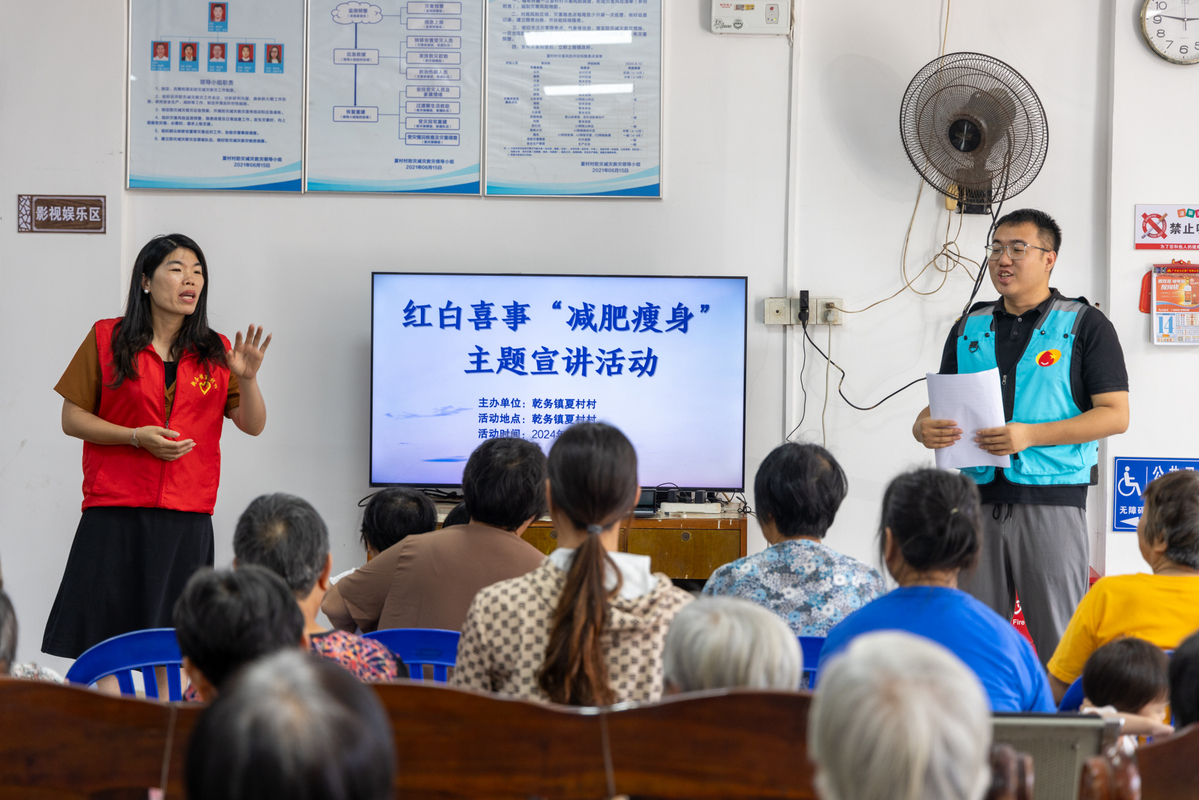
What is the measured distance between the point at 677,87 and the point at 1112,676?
2725mm

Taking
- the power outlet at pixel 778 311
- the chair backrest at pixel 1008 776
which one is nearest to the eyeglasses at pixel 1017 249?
the power outlet at pixel 778 311

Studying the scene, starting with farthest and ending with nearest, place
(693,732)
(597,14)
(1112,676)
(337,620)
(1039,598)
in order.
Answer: (597,14)
(1039,598)
(337,620)
(1112,676)
(693,732)

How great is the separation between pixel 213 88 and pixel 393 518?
7.11 ft

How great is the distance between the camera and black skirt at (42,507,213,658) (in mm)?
2598

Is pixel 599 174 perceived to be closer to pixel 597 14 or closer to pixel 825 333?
pixel 597 14

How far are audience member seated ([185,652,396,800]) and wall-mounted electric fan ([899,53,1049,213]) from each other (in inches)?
127

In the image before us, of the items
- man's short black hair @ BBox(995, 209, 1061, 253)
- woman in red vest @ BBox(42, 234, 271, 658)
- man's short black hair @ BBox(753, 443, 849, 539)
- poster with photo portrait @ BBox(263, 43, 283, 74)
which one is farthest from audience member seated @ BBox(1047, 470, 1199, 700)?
poster with photo portrait @ BBox(263, 43, 283, 74)

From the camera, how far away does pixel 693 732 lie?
0.94m

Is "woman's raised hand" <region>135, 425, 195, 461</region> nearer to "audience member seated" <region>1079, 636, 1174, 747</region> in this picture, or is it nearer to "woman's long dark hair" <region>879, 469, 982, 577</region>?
"woman's long dark hair" <region>879, 469, 982, 577</region>

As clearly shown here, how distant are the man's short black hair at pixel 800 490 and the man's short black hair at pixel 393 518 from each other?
910 millimetres

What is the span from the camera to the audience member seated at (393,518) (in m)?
2.36

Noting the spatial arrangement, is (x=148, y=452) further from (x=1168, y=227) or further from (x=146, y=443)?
(x=1168, y=227)

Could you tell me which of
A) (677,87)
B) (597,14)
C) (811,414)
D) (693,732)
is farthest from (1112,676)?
(597,14)

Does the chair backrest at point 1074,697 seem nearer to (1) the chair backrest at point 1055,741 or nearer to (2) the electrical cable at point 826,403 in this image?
(1) the chair backrest at point 1055,741
